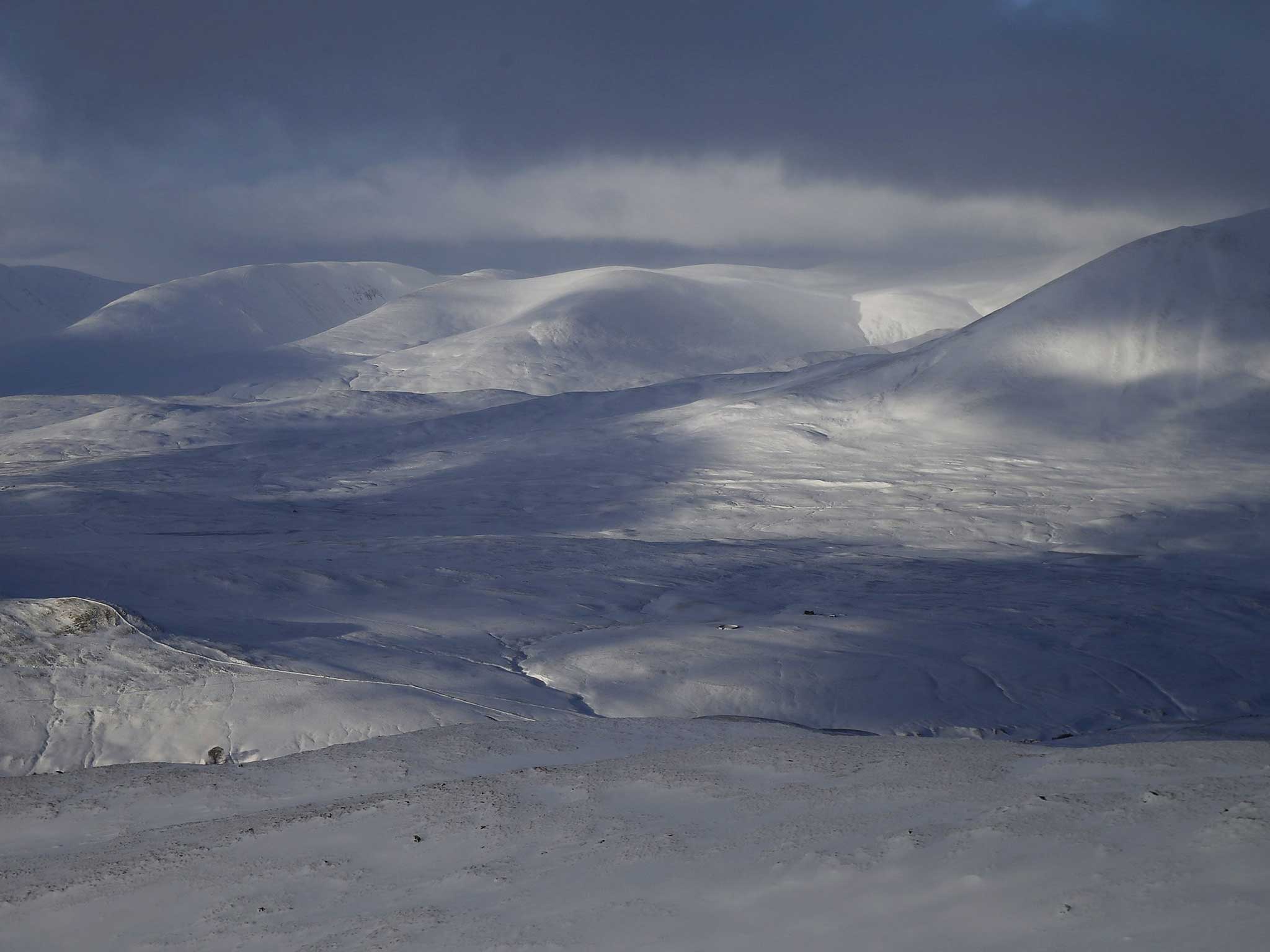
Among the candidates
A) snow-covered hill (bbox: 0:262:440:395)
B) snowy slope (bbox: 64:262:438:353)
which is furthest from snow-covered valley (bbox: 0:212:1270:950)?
snowy slope (bbox: 64:262:438:353)

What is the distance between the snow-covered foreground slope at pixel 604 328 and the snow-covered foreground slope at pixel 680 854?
60727mm

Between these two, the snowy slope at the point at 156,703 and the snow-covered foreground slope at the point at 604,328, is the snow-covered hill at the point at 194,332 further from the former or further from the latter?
the snowy slope at the point at 156,703

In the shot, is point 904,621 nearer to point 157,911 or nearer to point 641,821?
point 641,821

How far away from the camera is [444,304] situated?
328 feet

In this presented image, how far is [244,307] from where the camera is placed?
109m

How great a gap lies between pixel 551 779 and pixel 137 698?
4.80 meters

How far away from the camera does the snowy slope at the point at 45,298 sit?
409ft

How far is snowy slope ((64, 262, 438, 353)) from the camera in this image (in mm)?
94062

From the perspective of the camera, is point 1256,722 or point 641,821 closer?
point 641,821

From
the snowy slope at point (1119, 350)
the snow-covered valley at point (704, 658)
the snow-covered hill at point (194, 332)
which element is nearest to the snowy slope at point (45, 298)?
the snow-covered hill at point (194, 332)

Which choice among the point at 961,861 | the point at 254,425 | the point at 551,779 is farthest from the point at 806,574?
the point at 254,425

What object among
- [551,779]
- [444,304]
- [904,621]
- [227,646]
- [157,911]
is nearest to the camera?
[157,911]

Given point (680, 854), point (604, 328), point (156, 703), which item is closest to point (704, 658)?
point (156, 703)

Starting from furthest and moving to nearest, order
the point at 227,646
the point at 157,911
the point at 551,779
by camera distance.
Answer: the point at 227,646 → the point at 551,779 → the point at 157,911
